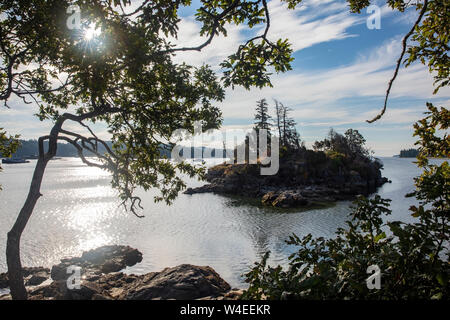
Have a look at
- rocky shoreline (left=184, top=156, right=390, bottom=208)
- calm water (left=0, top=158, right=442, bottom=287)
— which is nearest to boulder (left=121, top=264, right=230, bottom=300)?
calm water (left=0, top=158, right=442, bottom=287)

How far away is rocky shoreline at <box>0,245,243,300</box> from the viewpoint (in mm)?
12477

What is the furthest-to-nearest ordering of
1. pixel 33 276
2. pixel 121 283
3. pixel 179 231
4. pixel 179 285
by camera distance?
pixel 179 231 < pixel 33 276 < pixel 121 283 < pixel 179 285

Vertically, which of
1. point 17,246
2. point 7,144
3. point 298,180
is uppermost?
point 7,144

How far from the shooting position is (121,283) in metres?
17.3

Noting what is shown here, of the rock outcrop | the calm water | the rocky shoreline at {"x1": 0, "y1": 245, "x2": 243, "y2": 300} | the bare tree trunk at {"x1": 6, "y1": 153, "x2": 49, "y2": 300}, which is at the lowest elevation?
the calm water

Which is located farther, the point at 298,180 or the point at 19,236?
the point at 298,180

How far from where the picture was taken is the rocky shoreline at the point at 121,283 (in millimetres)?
12477

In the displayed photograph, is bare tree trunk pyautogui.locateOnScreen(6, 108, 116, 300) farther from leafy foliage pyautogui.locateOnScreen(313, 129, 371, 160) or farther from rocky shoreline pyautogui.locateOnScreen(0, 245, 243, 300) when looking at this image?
leafy foliage pyautogui.locateOnScreen(313, 129, 371, 160)

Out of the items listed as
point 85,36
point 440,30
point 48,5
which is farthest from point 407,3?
point 48,5

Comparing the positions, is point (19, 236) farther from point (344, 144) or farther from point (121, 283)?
point (344, 144)

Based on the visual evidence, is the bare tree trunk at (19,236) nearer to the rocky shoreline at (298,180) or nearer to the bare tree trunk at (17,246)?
the bare tree trunk at (17,246)

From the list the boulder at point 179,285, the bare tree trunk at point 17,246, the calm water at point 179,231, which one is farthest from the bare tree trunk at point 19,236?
the calm water at point 179,231

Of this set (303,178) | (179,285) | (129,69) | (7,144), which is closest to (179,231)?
(179,285)
